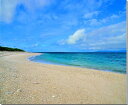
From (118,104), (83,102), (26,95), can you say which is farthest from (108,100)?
(26,95)

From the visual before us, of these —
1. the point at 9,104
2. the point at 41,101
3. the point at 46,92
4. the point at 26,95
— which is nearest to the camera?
the point at 9,104

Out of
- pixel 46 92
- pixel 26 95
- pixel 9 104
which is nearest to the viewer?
pixel 9 104

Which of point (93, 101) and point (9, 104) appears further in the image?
point (93, 101)

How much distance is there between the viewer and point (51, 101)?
8.23 ft

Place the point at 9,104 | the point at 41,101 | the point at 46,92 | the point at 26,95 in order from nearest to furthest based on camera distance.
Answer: the point at 9,104
the point at 41,101
the point at 26,95
the point at 46,92

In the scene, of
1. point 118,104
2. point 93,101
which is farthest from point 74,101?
point 118,104

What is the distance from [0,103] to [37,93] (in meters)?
0.81

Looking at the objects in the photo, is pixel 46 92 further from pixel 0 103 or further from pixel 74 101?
pixel 0 103

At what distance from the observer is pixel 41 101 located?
2.50 metres

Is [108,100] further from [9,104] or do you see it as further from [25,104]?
[9,104]

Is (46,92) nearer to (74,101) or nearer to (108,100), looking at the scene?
(74,101)

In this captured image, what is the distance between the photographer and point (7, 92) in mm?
2863

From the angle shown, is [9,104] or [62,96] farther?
[62,96]

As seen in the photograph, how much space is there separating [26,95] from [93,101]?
1493 millimetres
